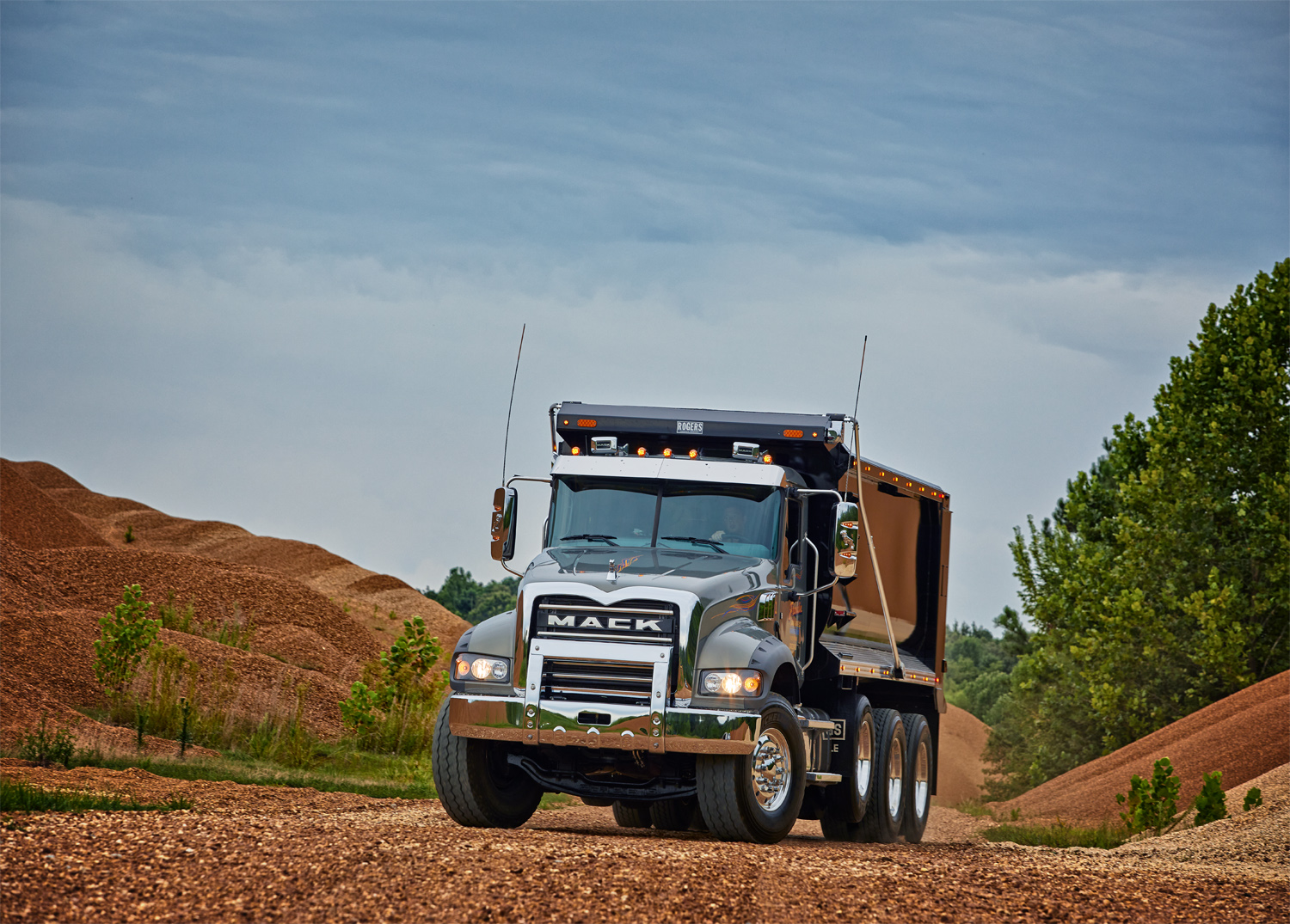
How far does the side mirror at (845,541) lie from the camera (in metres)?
12.8

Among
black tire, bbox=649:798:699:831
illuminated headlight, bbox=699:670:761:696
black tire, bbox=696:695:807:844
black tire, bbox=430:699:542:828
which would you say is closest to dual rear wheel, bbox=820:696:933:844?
black tire, bbox=649:798:699:831

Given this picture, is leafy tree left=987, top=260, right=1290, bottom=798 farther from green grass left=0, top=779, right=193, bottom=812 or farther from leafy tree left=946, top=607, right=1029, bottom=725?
green grass left=0, top=779, right=193, bottom=812

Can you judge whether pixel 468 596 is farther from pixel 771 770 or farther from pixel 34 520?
pixel 771 770

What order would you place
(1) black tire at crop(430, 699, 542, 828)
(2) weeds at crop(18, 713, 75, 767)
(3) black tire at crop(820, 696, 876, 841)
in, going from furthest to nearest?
(2) weeds at crop(18, 713, 75, 767) < (3) black tire at crop(820, 696, 876, 841) < (1) black tire at crop(430, 699, 542, 828)

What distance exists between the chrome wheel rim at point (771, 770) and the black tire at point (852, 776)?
9.28 ft

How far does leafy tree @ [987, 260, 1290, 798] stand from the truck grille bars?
30965 mm

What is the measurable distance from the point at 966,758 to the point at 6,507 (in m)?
52.9

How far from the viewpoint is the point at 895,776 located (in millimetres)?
16328

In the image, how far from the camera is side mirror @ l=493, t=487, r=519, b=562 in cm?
1345

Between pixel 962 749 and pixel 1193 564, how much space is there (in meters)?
38.2

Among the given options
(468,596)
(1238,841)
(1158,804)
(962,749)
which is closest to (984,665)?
(962,749)

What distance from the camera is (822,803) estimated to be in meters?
15.2

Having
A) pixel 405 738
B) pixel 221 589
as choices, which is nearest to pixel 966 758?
pixel 221 589

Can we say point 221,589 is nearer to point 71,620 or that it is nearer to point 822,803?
point 71,620
